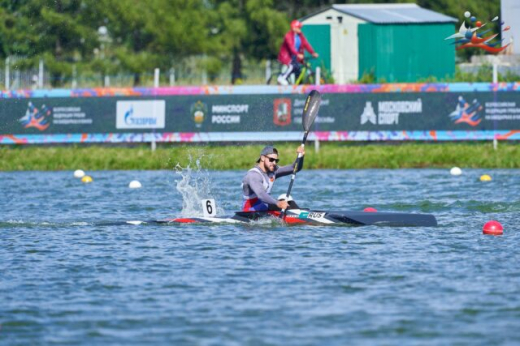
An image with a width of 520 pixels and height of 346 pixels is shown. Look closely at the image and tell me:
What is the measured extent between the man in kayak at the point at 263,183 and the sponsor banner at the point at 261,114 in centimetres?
1239

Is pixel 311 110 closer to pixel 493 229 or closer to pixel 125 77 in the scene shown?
pixel 493 229

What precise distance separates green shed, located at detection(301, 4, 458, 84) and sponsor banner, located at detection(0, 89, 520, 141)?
582cm

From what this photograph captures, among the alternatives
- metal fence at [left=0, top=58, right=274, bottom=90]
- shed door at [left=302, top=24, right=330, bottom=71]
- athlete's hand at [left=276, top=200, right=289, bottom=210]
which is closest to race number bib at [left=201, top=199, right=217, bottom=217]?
athlete's hand at [left=276, top=200, right=289, bottom=210]

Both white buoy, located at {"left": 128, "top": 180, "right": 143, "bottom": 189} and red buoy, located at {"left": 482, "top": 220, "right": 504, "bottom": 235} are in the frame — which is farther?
white buoy, located at {"left": 128, "top": 180, "right": 143, "bottom": 189}


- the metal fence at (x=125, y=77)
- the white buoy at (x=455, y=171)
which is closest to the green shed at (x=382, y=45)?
the metal fence at (x=125, y=77)

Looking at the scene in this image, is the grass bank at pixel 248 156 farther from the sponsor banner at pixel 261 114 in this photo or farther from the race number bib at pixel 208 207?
the race number bib at pixel 208 207

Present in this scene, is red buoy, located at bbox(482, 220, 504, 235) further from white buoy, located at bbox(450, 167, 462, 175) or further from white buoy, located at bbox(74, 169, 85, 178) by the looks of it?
white buoy, located at bbox(74, 169, 85, 178)

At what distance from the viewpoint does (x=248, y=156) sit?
30.9 meters

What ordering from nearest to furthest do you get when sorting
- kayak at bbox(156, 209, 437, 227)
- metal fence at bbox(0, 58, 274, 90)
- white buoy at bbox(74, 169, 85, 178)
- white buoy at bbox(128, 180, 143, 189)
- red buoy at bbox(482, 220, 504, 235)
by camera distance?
1. red buoy at bbox(482, 220, 504, 235)
2. kayak at bbox(156, 209, 437, 227)
3. white buoy at bbox(128, 180, 143, 189)
4. white buoy at bbox(74, 169, 85, 178)
5. metal fence at bbox(0, 58, 274, 90)

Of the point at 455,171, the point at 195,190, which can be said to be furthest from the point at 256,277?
the point at 455,171

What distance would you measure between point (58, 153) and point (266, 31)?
1750cm

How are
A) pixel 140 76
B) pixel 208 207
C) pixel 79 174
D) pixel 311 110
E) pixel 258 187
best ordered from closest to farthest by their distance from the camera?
pixel 258 187 < pixel 208 207 < pixel 311 110 < pixel 79 174 < pixel 140 76

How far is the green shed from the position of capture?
37219 millimetres

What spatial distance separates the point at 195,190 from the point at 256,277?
831 cm
